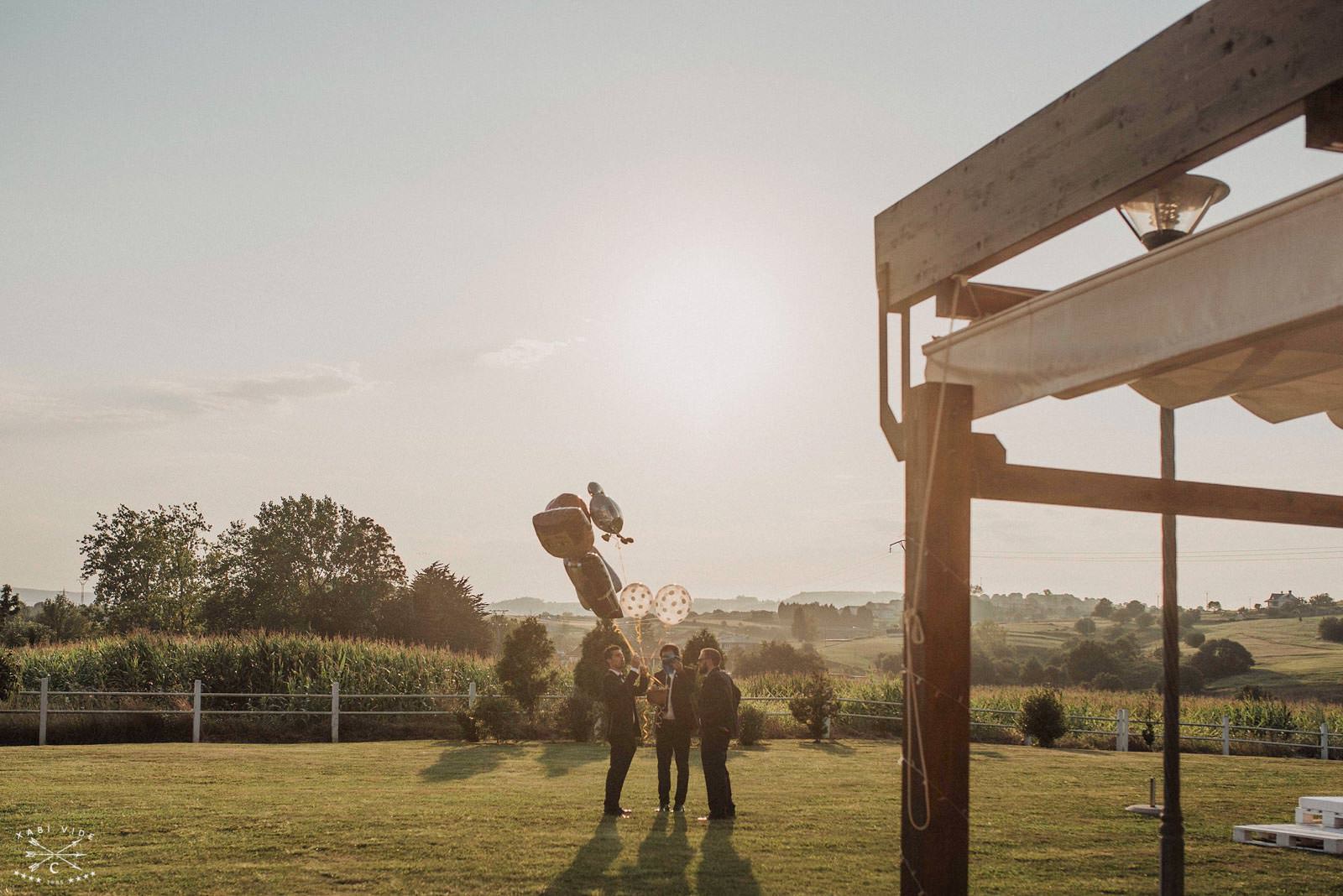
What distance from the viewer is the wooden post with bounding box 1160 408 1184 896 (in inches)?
226

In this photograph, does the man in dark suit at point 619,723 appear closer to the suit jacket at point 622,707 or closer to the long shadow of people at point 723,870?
the suit jacket at point 622,707

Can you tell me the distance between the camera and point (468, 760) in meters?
15.5

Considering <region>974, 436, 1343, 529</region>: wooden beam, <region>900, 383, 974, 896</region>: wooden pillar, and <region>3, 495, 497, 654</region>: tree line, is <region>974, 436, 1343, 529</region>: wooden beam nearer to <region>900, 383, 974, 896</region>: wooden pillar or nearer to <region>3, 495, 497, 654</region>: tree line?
<region>900, 383, 974, 896</region>: wooden pillar

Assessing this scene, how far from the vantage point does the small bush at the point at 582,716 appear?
741 inches

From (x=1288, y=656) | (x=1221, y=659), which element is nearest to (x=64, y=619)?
(x=1221, y=659)

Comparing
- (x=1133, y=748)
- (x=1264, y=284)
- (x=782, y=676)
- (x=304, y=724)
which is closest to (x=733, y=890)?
(x=1264, y=284)

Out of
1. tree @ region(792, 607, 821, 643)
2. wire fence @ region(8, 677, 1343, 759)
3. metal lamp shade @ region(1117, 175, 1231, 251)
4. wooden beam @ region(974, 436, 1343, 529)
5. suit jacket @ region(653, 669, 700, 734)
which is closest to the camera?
wooden beam @ region(974, 436, 1343, 529)

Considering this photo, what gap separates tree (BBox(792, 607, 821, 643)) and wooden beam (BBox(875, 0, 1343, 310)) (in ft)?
239

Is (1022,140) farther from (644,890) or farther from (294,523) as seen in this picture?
(294,523)

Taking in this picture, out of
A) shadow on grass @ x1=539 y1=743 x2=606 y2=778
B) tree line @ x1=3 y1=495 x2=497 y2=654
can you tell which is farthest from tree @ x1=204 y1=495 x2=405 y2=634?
shadow on grass @ x1=539 y1=743 x2=606 y2=778

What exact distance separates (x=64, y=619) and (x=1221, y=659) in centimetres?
5254

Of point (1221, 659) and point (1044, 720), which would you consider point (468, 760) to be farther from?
point (1221, 659)

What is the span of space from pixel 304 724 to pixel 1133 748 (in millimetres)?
16149

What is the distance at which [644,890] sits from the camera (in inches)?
276
